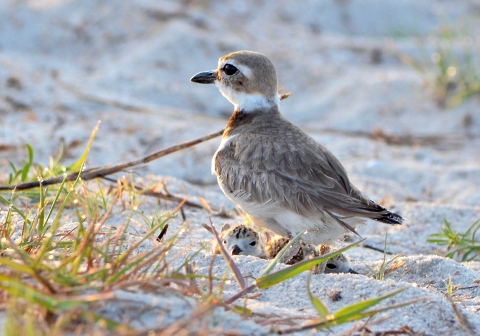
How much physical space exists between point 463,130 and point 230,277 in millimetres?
5635

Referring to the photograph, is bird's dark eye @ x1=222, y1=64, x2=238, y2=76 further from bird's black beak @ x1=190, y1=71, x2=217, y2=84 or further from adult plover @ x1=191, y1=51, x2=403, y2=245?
adult plover @ x1=191, y1=51, x2=403, y2=245

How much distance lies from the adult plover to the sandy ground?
325mm

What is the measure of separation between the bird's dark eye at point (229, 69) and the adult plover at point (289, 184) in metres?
0.45

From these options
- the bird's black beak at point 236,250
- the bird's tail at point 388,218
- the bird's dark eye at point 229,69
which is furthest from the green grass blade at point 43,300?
the bird's dark eye at point 229,69

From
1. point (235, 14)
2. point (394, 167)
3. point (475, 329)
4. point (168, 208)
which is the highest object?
point (235, 14)

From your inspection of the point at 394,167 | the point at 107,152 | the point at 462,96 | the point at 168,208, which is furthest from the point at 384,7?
the point at 168,208

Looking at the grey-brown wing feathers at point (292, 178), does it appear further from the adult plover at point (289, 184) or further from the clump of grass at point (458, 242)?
the clump of grass at point (458, 242)

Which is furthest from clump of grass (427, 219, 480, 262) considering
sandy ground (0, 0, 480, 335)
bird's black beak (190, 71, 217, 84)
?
bird's black beak (190, 71, 217, 84)

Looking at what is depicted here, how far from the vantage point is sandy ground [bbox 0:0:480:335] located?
322 centimetres

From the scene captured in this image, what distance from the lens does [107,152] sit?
591 centimetres

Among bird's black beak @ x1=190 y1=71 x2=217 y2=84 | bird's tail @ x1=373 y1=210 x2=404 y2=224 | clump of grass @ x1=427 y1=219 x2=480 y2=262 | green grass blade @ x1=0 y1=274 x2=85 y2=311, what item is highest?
bird's black beak @ x1=190 y1=71 x2=217 y2=84

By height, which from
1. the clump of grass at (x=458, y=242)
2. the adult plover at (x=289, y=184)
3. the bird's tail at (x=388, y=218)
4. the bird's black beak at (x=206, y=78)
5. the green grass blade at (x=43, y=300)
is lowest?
the green grass blade at (x=43, y=300)

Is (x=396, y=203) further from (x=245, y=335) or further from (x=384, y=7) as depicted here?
(x=384, y=7)

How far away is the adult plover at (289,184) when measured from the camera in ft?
10.2
